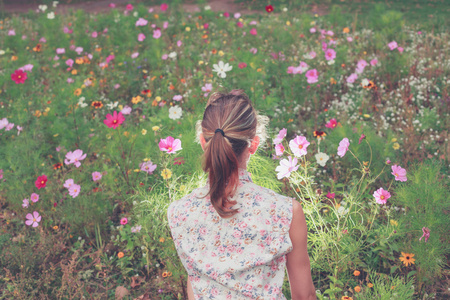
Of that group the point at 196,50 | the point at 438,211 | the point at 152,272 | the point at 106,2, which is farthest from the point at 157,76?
the point at 106,2

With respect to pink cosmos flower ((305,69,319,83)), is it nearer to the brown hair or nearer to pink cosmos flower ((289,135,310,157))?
pink cosmos flower ((289,135,310,157))

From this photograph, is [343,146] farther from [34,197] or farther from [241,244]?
[34,197]

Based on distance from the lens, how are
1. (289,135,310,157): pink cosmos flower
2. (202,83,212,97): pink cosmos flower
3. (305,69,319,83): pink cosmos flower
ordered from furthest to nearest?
(305,69,319,83): pink cosmos flower
(202,83,212,97): pink cosmos flower
(289,135,310,157): pink cosmos flower

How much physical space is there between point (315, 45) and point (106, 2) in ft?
21.6

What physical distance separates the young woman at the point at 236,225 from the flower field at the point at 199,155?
624mm

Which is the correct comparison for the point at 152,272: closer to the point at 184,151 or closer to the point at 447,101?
the point at 184,151

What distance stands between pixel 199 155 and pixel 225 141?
169cm

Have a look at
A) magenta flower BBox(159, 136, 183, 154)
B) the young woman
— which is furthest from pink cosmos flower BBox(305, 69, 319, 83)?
the young woman

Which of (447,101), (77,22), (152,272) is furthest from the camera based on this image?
(77,22)

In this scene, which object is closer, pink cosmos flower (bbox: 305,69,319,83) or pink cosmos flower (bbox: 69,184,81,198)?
pink cosmos flower (bbox: 69,184,81,198)

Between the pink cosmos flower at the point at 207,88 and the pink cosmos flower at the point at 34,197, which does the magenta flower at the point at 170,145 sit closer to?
the pink cosmos flower at the point at 34,197

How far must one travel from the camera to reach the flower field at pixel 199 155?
2.60 m

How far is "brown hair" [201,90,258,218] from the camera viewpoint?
153 cm

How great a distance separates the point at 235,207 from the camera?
164 centimetres
